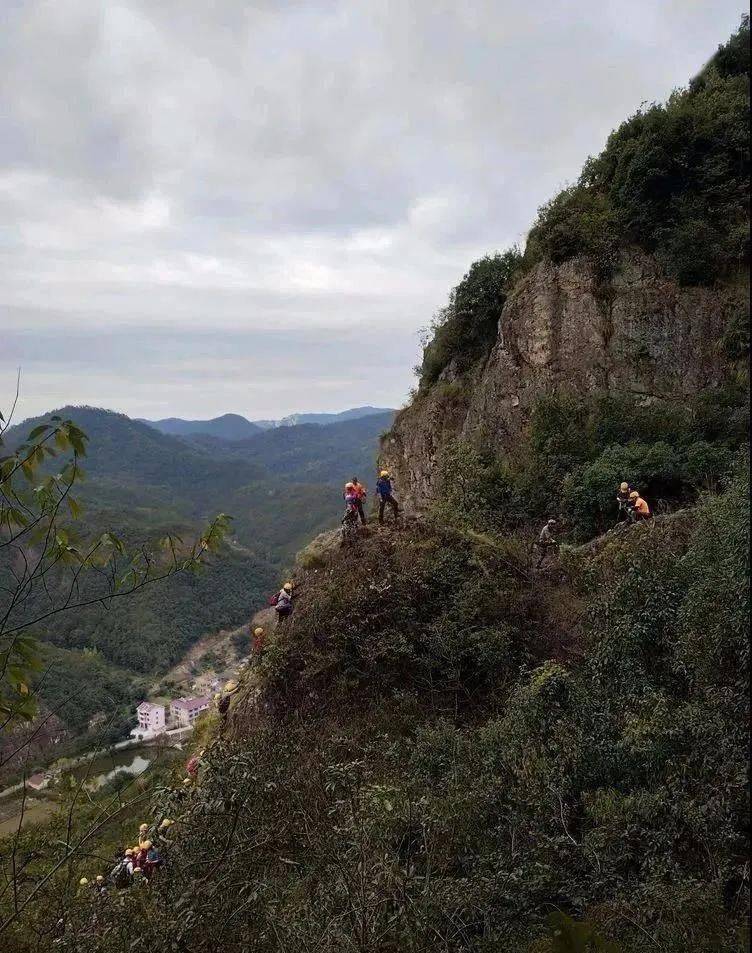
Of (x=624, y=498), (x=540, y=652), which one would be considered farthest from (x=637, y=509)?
(x=540, y=652)

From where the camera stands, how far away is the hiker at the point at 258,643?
11652 millimetres

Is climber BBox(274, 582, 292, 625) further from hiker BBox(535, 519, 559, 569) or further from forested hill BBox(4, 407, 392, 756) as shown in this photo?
hiker BBox(535, 519, 559, 569)

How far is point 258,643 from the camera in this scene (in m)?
11.9

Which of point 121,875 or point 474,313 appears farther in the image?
point 474,313

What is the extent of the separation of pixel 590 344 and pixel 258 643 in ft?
36.3

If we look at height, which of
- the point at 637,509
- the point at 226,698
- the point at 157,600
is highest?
the point at 637,509

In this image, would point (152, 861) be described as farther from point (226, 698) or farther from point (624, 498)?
point (624, 498)

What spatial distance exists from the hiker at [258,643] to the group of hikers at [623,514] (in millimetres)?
5686

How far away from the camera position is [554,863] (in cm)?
529

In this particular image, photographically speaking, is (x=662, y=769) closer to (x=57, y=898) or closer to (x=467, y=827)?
(x=467, y=827)

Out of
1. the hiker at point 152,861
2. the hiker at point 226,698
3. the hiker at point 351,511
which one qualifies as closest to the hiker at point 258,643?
the hiker at point 226,698

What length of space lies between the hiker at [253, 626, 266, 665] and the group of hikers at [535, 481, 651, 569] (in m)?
5.69

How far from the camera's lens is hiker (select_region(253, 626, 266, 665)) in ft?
38.2

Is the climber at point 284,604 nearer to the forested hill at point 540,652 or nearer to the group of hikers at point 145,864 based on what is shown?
the forested hill at point 540,652
